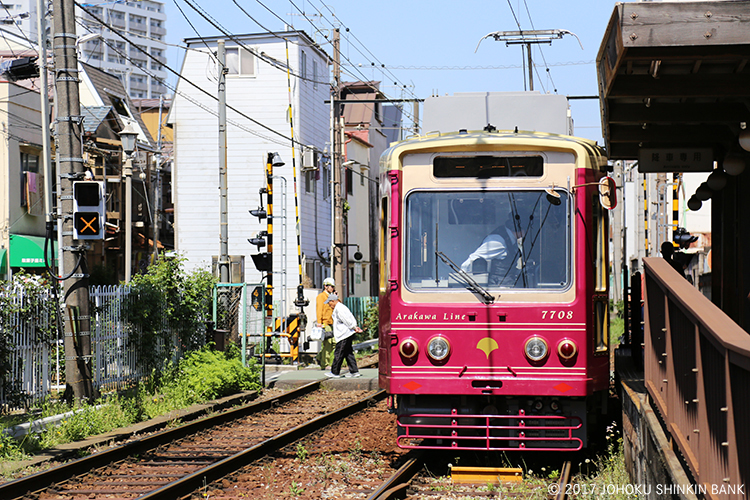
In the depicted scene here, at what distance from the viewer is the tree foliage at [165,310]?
Result: 575 inches

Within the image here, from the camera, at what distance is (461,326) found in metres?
8.66

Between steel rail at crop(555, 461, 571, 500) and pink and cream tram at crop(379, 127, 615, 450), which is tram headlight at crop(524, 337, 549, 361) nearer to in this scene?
pink and cream tram at crop(379, 127, 615, 450)

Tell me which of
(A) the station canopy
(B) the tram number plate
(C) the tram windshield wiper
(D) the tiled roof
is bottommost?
(B) the tram number plate

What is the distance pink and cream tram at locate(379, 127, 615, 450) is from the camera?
8562 millimetres

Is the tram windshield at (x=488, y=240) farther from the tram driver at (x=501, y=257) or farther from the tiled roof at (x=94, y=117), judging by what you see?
the tiled roof at (x=94, y=117)

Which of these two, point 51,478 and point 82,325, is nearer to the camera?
point 51,478

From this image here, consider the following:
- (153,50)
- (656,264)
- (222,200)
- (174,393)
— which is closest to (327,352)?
(222,200)

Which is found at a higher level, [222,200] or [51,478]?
[222,200]

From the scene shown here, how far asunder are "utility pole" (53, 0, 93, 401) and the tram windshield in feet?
17.2

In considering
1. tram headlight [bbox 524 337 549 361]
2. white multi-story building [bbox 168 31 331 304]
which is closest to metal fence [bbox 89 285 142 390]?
tram headlight [bbox 524 337 549 361]

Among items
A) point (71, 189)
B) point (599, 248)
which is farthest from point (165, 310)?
point (599, 248)

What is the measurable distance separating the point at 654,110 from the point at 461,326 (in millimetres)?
3038

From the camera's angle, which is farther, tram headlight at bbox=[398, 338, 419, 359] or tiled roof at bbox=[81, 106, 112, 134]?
tiled roof at bbox=[81, 106, 112, 134]

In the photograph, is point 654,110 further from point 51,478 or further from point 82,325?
point 82,325
